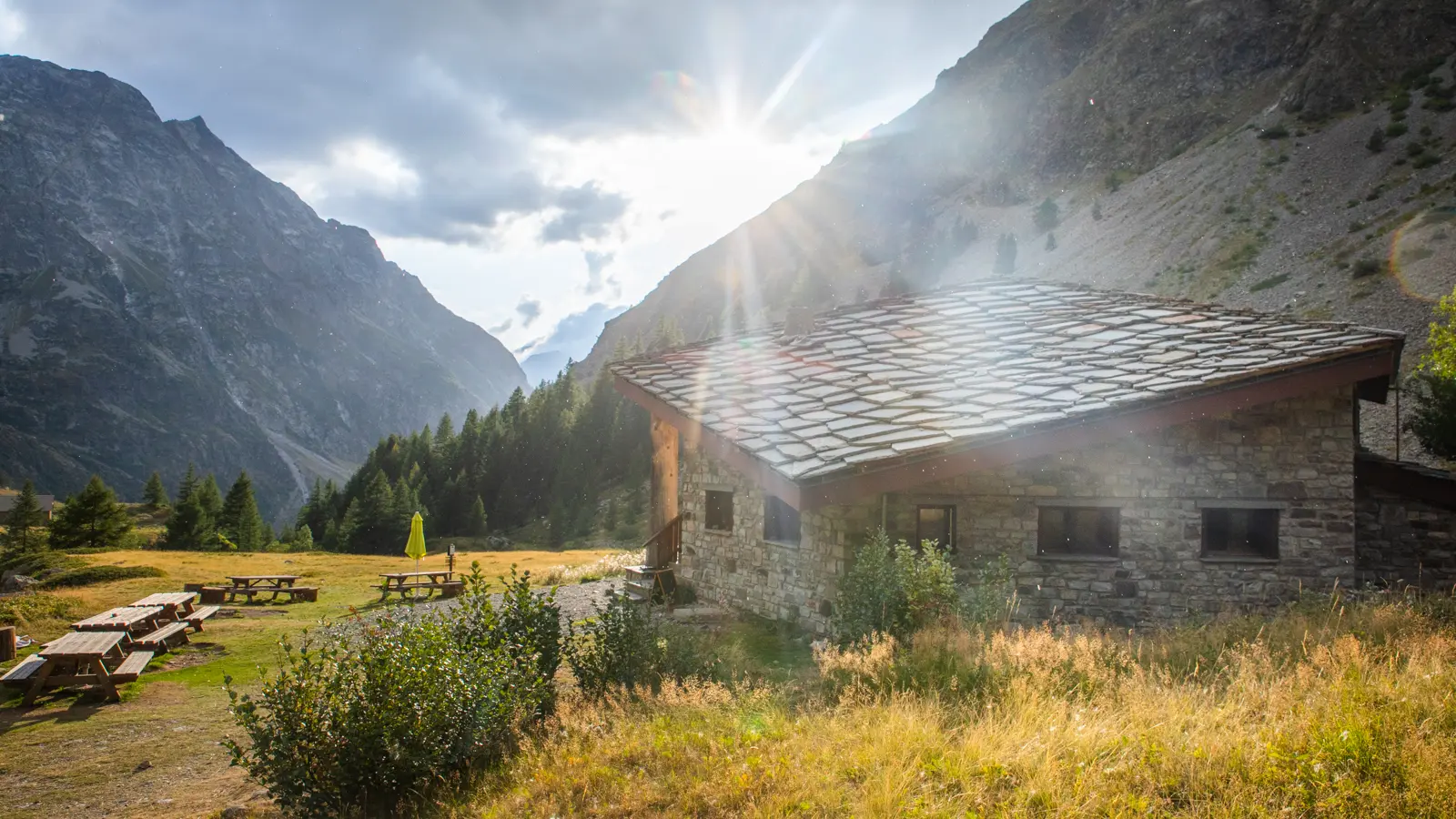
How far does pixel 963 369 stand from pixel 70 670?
1295 cm

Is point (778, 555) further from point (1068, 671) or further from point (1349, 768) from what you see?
point (1349, 768)

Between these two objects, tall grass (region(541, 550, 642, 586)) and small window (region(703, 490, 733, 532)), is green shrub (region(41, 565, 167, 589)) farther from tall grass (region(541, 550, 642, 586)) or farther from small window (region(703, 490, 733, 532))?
small window (region(703, 490, 733, 532))

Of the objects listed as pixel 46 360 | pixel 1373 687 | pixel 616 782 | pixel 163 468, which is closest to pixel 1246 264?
pixel 1373 687

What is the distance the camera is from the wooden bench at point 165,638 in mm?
12047

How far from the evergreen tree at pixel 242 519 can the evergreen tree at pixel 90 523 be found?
1166cm

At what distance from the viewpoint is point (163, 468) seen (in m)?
192

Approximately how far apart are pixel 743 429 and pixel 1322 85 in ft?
268

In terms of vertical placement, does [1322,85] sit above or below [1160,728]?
above

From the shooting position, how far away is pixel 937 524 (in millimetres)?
10320

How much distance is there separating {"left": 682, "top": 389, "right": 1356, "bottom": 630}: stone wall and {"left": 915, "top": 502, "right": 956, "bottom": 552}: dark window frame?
64 millimetres

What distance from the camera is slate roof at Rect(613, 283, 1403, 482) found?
9.34 metres

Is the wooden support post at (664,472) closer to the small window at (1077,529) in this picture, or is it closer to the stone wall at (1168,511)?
the stone wall at (1168,511)

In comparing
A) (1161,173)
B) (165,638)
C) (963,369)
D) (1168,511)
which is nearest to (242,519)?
(165,638)

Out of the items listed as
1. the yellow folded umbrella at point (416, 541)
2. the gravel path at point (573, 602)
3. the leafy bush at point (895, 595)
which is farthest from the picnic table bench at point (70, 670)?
the yellow folded umbrella at point (416, 541)
